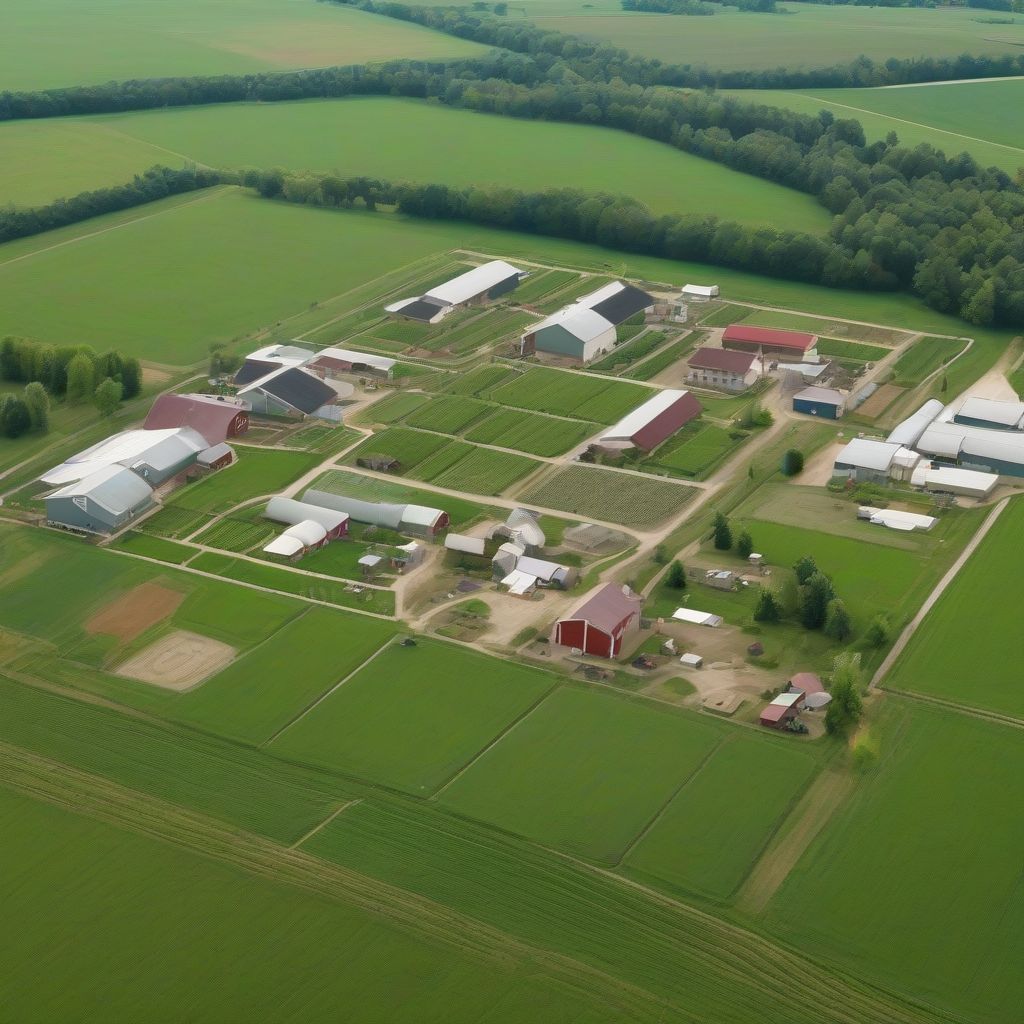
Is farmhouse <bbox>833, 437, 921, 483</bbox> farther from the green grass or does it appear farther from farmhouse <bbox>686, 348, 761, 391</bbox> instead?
the green grass

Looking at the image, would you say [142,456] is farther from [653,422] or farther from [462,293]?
[462,293]

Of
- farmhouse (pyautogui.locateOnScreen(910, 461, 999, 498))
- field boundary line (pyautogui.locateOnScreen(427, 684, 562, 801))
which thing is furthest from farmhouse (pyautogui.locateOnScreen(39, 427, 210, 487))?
farmhouse (pyautogui.locateOnScreen(910, 461, 999, 498))

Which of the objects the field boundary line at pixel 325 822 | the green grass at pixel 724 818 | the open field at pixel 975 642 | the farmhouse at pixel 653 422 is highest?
the farmhouse at pixel 653 422

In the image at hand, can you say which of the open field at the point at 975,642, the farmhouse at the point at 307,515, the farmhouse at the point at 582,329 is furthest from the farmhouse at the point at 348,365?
the open field at the point at 975,642

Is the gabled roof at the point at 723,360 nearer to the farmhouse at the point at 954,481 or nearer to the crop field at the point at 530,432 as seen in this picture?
the crop field at the point at 530,432

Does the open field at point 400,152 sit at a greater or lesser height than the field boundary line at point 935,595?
greater

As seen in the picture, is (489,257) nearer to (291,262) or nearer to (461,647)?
(291,262)
